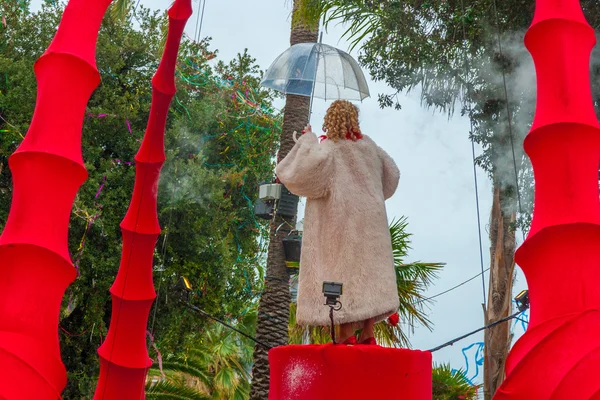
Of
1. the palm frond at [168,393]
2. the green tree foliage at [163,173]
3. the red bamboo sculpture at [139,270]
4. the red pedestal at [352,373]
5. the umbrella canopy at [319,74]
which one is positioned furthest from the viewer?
the palm frond at [168,393]

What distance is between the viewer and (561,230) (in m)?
4.00

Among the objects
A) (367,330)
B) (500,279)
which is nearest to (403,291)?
(500,279)

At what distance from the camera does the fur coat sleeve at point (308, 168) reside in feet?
20.3

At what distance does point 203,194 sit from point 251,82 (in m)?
4.04

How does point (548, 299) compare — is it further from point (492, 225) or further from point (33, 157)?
point (492, 225)

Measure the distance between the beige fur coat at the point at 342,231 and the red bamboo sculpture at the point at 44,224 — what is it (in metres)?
1.99

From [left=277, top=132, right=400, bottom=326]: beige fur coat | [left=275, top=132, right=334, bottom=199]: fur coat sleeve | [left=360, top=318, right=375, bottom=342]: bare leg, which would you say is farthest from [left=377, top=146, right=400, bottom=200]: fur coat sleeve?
[left=360, top=318, right=375, bottom=342]: bare leg

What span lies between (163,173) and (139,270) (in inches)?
379

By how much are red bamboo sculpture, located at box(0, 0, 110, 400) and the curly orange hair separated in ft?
7.39

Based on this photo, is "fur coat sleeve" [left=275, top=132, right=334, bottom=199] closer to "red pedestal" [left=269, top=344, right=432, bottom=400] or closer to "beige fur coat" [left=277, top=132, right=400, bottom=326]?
"beige fur coat" [left=277, top=132, right=400, bottom=326]

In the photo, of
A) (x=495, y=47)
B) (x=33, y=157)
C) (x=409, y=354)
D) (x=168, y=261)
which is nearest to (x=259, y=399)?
(x=168, y=261)

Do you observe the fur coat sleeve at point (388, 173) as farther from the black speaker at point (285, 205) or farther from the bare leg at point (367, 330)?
the black speaker at point (285, 205)

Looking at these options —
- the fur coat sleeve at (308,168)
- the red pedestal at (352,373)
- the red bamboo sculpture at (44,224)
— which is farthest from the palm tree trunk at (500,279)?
the red bamboo sculpture at (44,224)

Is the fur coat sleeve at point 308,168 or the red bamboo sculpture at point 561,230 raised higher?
the fur coat sleeve at point 308,168
